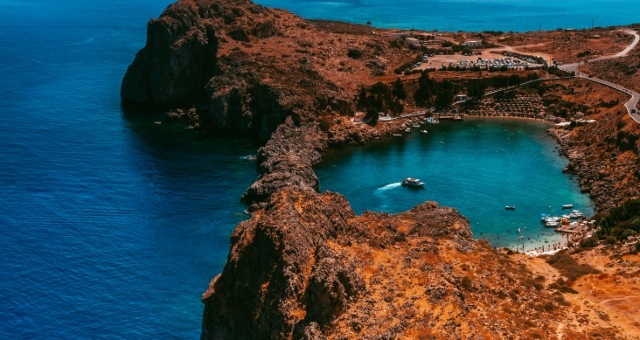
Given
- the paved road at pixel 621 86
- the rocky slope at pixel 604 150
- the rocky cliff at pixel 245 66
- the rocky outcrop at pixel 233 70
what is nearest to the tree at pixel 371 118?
the rocky outcrop at pixel 233 70

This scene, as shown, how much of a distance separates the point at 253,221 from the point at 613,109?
339 feet

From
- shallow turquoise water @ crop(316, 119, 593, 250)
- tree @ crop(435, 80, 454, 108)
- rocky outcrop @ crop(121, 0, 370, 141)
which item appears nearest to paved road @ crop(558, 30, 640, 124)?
shallow turquoise water @ crop(316, 119, 593, 250)

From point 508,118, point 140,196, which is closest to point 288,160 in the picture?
point 140,196

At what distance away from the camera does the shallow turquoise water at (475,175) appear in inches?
4181

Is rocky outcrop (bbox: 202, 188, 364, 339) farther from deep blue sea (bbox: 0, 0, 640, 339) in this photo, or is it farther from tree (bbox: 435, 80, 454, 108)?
tree (bbox: 435, 80, 454, 108)

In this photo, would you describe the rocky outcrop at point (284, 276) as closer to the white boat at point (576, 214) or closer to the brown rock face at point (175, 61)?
the white boat at point (576, 214)

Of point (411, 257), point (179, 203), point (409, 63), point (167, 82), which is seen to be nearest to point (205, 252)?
point (179, 203)

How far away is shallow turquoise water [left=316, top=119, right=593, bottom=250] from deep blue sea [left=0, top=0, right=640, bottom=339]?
37cm

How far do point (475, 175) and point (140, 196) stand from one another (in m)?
52.8

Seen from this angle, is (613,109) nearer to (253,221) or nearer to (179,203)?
(179,203)

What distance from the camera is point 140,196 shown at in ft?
376

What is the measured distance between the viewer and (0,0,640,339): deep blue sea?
83.1 meters

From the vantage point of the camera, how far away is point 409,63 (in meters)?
184

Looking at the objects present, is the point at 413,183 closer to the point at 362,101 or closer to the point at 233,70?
the point at 362,101
